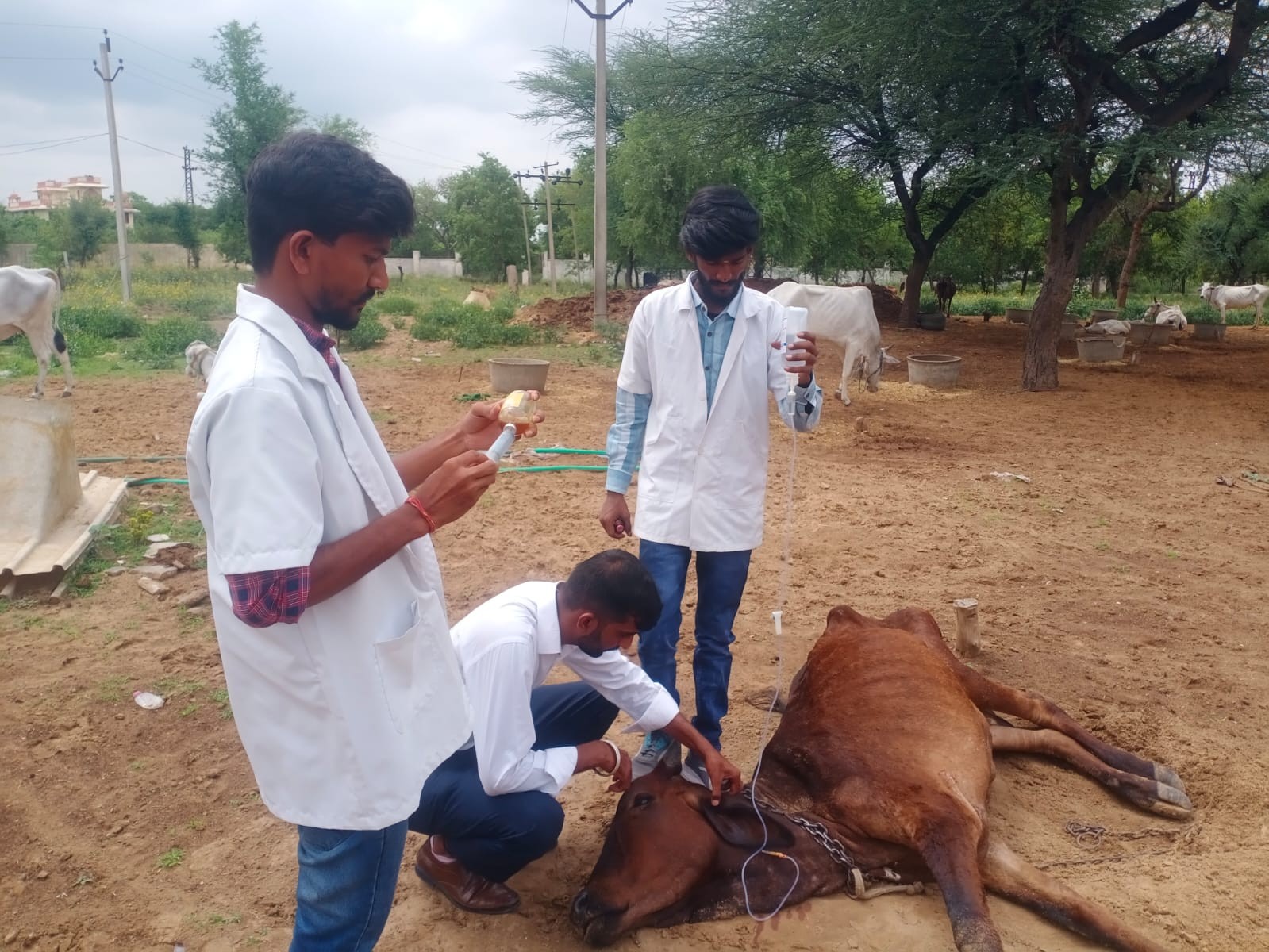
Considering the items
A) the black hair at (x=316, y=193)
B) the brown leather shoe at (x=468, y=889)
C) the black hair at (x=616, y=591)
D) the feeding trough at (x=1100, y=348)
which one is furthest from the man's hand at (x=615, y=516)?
the feeding trough at (x=1100, y=348)

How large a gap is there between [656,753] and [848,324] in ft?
28.9

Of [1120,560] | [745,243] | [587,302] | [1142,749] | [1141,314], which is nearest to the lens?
[745,243]

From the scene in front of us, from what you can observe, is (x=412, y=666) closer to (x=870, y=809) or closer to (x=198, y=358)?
(x=870, y=809)

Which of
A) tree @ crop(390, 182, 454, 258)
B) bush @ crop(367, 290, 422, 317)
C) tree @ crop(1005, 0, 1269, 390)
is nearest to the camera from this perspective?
tree @ crop(1005, 0, 1269, 390)

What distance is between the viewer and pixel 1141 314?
23.1 meters

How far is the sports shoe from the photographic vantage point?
304 cm

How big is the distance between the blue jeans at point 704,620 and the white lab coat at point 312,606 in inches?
58.5

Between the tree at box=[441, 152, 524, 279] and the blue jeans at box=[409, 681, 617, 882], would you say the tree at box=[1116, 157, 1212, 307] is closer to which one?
the blue jeans at box=[409, 681, 617, 882]

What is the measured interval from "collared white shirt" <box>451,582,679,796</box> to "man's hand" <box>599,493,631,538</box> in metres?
0.57

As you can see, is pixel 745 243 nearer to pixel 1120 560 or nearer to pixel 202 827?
pixel 202 827

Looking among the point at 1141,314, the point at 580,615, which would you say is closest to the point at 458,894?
the point at 580,615

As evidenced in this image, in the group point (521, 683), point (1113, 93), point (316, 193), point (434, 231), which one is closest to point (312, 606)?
point (316, 193)

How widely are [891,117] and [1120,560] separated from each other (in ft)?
38.0

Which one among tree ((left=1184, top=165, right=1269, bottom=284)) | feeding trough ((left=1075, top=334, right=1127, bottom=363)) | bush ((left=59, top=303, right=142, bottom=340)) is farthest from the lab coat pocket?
tree ((left=1184, top=165, right=1269, bottom=284))
